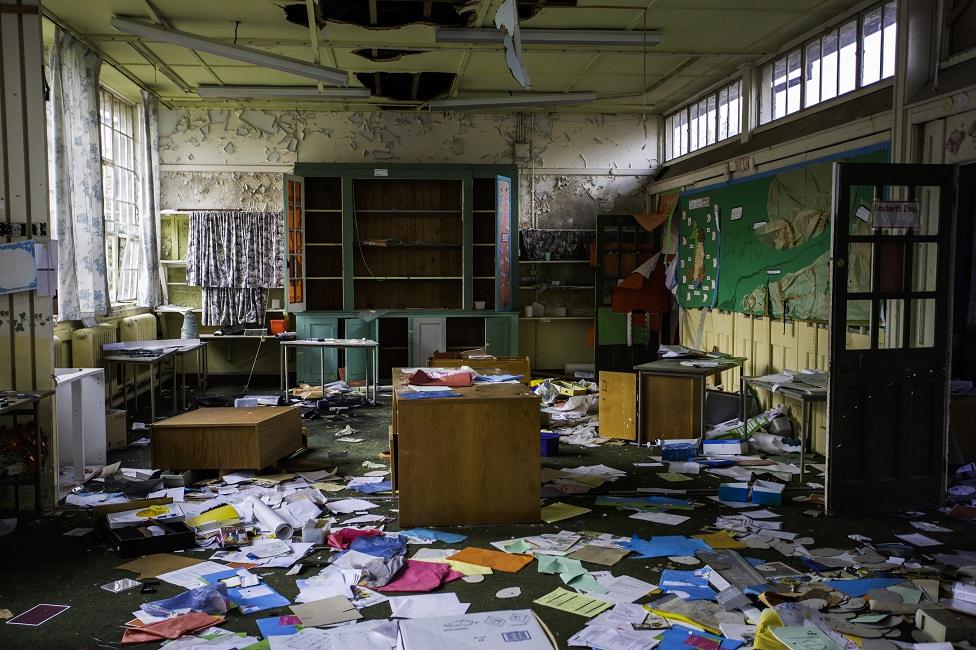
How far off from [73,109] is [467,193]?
4455 mm

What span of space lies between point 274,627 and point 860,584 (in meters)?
2.64

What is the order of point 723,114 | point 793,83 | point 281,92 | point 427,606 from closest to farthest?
point 427,606
point 793,83
point 281,92
point 723,114

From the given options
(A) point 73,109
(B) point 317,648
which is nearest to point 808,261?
(B) point 317,648

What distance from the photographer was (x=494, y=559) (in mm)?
4000

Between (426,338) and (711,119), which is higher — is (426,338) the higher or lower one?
the lower one

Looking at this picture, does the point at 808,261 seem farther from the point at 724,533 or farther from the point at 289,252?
the point at 289,252

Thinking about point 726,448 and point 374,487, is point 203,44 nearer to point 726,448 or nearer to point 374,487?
point 374,487

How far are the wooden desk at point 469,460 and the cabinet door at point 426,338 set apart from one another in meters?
5.34

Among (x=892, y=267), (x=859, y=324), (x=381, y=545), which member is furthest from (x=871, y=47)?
(x=381, y=545)

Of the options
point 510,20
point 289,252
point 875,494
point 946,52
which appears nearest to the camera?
point 510,20

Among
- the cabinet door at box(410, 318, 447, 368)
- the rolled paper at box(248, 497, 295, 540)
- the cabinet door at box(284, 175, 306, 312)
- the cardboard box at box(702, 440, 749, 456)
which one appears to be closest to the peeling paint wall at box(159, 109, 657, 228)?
the cabinet door at box(284, 175, 306, 312)

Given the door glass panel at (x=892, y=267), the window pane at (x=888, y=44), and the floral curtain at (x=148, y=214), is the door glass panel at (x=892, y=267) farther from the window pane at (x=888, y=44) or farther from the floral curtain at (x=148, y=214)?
the floral curtain at (x=148, y=214)

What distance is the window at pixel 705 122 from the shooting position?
868 cm

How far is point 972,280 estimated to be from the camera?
5562mm
